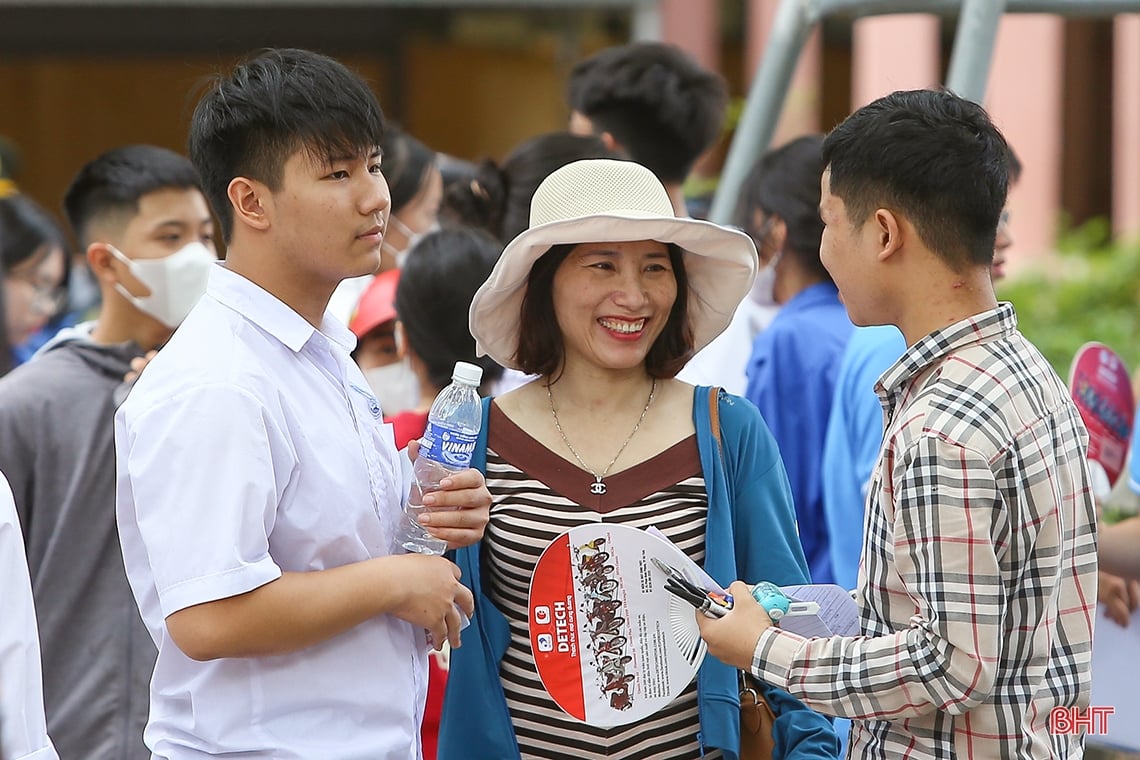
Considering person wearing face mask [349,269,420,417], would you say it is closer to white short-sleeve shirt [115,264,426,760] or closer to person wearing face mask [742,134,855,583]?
person wearing face mask [742,134,855,583]

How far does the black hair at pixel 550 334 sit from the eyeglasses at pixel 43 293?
3.44 meters

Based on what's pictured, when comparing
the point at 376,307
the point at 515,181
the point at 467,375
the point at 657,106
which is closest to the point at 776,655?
the point at 467,375

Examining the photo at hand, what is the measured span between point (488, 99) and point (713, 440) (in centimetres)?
1083

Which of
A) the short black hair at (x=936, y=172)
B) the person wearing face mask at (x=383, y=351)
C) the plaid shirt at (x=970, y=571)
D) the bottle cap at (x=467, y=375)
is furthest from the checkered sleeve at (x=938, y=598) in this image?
the person wearing face mask at (x=383, y=351)

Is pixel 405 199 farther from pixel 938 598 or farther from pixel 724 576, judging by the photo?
pixel 938 598

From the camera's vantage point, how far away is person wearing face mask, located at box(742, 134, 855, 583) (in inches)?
146

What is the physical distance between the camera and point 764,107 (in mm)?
4219

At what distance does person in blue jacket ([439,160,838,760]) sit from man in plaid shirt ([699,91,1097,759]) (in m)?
0.30

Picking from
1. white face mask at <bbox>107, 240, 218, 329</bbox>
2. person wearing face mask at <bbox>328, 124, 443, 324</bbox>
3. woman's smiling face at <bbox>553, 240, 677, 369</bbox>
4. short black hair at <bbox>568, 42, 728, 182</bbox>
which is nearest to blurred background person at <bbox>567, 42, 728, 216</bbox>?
short black hair at <bbox>568, 42, 728, 182</bbox>

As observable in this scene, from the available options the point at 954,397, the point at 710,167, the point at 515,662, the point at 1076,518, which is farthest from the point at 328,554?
the point at 710,167

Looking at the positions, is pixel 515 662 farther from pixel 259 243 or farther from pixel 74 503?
pixel 74 503

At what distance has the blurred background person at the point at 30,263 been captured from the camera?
552cm

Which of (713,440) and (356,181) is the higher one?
(356,181)

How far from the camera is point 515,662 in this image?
8.43ft
